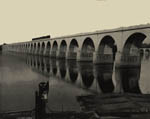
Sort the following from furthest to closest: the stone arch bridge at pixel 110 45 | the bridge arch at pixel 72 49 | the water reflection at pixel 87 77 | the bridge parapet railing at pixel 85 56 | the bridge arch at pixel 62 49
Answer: the bridge arch at pixel 62 49 < the bridge arch at pixel 72 49 < the bridge parapet railing at pixel 85 56 < the stone arch bridge at pixel 110 45 < the water reflection at pixel 87 77

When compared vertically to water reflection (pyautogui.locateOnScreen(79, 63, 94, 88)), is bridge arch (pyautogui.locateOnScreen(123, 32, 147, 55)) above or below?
above

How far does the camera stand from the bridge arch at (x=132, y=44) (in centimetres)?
4375

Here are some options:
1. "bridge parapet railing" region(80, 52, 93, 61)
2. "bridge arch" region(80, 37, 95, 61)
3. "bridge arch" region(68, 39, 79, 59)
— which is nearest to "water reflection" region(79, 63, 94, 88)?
"bridge parapet railing" region(80, 52, 93, 61)

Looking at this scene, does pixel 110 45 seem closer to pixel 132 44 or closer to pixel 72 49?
pixel 132 44

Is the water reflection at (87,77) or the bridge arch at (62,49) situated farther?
the bridge arch at (62,49)

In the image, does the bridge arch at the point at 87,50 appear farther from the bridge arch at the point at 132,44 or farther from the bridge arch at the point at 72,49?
the bridge arch at the point at 132,44

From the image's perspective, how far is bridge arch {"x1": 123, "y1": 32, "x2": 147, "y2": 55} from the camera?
4375 centimetres

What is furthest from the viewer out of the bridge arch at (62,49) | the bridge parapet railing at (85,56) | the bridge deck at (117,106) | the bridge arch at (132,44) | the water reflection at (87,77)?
the bridge arch at (62,49)

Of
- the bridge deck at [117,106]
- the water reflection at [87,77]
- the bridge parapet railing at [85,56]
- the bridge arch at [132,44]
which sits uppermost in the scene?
the bridge arch at [132,44]

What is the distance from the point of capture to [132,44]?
4553 cm

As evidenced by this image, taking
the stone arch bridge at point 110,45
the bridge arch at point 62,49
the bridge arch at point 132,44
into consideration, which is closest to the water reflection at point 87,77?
the stone arch bridge at point 110,45

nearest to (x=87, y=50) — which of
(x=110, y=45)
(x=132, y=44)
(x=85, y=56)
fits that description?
(x=85, y=56)

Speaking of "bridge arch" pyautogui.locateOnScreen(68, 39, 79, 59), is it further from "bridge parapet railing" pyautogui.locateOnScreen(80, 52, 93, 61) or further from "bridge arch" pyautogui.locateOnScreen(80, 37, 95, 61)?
"bridge parapet railing" pyautogui.locateOnScreen(80, 52, 93, 61)

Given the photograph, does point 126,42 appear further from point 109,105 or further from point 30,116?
point 30,116
